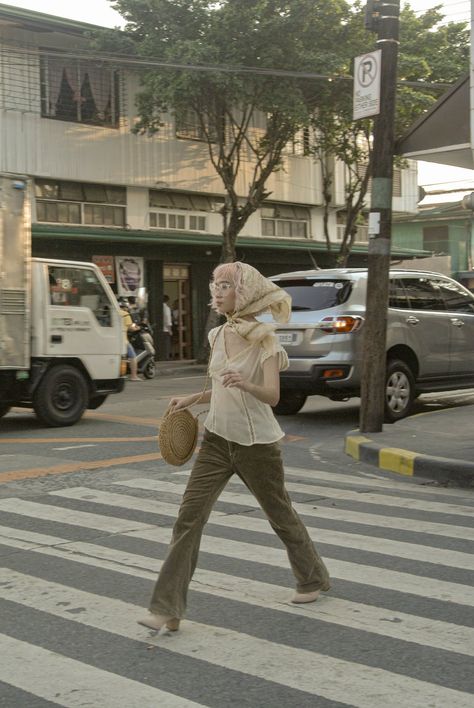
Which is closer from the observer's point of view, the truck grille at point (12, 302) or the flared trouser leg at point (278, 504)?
the flared trouser leg at point (278, 504)

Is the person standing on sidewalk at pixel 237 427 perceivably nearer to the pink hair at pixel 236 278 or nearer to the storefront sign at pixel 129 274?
the pink hair at pixel 236 278

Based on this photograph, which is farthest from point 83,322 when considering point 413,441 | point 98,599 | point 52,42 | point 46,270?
point 52,42

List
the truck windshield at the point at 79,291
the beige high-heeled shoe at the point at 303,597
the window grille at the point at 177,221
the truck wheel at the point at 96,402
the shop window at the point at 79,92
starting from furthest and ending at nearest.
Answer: the window grille at the point at 177,221, the shop window at the point at 79,92, the truck wheel at the point at 96,402, the truck windshield at the point at 79,291, the beige high-heeled shoe at the point at 303,597

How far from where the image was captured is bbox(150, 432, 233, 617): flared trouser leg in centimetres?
442

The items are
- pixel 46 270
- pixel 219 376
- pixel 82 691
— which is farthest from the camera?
pixel 46 270

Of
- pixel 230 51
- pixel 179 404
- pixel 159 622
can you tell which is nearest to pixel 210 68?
pixel 230 51

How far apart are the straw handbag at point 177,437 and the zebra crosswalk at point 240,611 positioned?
0.77 metres

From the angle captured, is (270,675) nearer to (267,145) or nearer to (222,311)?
(222,311)

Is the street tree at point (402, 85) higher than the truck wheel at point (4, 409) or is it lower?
higher

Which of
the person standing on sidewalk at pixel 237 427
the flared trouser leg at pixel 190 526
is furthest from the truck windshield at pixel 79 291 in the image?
the flared trouser leg at pixel 190 526

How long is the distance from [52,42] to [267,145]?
6.12 m

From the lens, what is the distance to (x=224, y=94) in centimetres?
2355

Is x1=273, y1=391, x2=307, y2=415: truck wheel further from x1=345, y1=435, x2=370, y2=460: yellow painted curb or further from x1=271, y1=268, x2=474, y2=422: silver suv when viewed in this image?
x1=345, y1=435, x2=370, y2=460: yellow painted curb

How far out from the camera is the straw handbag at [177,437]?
4.73 m
